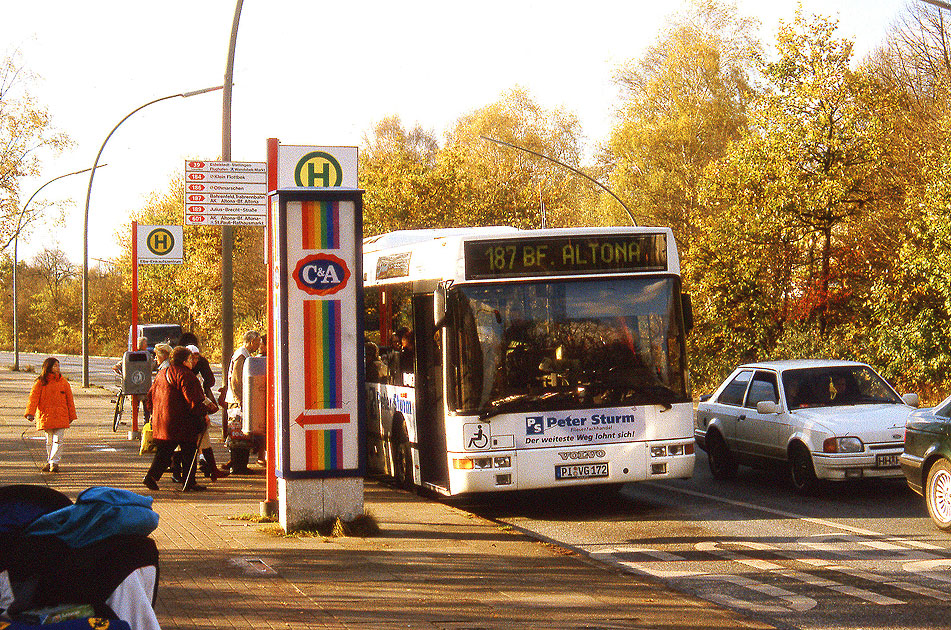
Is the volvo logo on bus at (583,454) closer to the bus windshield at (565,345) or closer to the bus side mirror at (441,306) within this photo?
the bus windshield at (565,345)

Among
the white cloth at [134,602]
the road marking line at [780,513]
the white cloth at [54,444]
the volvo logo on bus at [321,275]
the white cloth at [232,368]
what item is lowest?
the road marking line at [780,513]

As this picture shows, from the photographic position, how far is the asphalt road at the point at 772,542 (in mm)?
7906

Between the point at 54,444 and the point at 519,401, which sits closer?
the point at 519,401

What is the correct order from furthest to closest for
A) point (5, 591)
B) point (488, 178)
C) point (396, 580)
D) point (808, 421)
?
point (488, 178) < point (808, 421) < point (396, 580) < point (5, 591)

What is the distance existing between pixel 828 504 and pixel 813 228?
1626 centimetres

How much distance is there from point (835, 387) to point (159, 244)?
12817mm

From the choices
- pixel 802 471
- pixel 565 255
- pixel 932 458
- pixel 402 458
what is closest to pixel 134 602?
pixel 565 255

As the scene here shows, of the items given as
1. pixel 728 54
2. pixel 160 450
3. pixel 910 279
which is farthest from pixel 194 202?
pixel 728 54

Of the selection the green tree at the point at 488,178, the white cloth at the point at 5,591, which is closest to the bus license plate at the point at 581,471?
the white cloth at the point at 5,591

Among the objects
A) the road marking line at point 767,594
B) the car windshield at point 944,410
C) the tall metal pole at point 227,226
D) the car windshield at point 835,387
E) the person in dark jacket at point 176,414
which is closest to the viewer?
the road marking line at point 767,594

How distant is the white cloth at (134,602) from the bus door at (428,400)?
8.29 metres

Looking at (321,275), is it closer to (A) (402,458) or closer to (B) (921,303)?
(A) (402,458)

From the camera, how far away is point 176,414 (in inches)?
532

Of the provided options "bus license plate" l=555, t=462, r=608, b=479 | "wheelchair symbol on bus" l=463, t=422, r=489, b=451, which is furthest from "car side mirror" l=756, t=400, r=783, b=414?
"wheelchair symbol on bus" l=463, t=422, r=489, b=451
